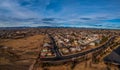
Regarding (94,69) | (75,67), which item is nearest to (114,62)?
(94,69)

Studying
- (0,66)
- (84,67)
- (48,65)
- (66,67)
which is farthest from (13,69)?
(84,67)

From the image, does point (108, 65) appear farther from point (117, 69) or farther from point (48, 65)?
point (48, 65)

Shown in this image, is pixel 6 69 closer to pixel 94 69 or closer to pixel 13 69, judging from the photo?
pixel 13 69

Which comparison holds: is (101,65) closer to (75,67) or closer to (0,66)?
(75,67)

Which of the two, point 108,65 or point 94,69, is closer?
point 94,69

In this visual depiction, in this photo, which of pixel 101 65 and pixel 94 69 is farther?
pixel 101 65

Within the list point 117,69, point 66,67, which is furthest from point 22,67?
point 117,69

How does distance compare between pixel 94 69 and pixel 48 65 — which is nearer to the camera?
pixel 94 69
